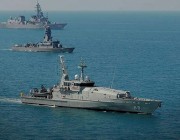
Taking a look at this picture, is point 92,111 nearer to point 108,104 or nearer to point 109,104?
point 108,104

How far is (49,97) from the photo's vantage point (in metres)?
104

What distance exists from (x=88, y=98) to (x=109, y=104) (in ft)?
11.5

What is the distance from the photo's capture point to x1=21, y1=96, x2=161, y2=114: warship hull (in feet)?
315

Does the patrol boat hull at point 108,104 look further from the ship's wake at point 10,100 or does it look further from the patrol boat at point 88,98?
the ship's wake at point 10,100

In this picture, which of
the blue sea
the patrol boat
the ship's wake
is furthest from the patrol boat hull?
the ship's wake

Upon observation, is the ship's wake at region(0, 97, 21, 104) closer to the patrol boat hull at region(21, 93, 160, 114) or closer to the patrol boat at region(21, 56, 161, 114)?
the patrol boat at region(21, 56, 161, 114)

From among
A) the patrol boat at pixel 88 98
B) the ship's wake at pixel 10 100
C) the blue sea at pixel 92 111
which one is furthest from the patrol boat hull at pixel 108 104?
the ship's wake at pixel 10 100

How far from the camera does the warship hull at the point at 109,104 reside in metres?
96.0

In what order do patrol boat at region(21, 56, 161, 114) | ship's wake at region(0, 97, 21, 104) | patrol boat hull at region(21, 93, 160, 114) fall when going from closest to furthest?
1. patrol boat hull at region(21, 93, 160, 114)
2. patrol boat at region(21, 56, 161, 114)
3. ship's wake at region(0, 97, 21, 104)

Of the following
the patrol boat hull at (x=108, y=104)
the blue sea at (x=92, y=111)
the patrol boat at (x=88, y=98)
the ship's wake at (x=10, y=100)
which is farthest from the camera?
the ship's wake at (x=10, y=100)

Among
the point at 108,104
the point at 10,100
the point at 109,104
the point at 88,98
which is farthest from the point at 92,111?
the point at 10,100

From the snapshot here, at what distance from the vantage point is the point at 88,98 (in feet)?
326

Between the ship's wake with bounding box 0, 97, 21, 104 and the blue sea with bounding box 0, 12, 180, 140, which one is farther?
the ship's wake with bounding box 0, 97, 21, 104

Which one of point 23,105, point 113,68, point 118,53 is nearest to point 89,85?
point 23,105
